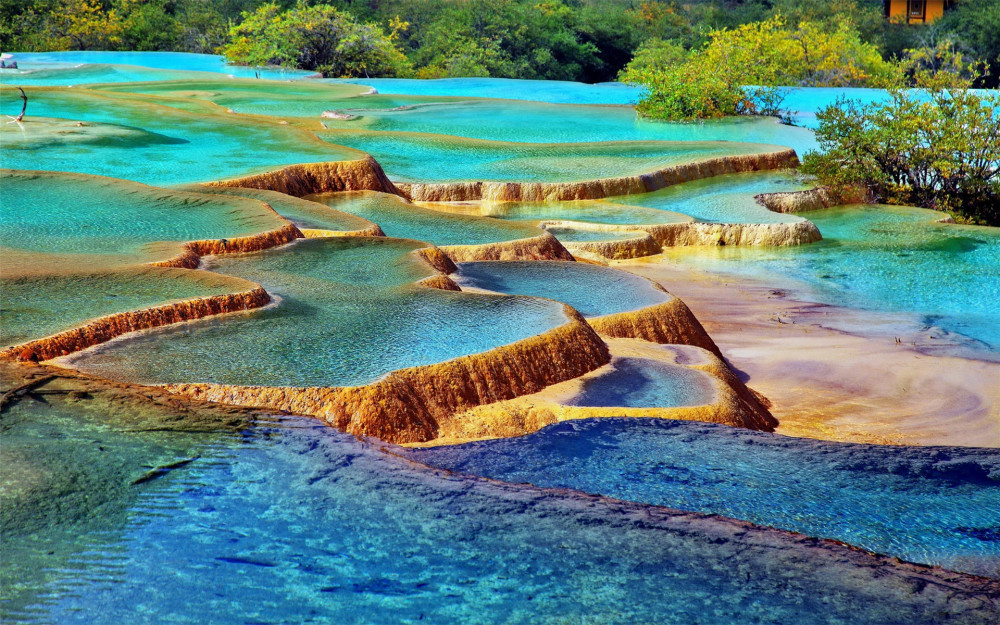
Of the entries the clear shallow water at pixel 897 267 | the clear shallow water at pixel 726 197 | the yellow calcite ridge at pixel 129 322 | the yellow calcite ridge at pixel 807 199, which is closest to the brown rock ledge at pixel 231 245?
the yellow calcite ridge at pixel 129 322

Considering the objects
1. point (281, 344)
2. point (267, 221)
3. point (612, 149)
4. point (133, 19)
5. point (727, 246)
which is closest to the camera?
point (281, 344)

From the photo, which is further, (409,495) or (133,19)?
(133,19)

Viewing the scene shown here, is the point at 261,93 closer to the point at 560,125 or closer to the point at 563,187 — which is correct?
the point at 560,125

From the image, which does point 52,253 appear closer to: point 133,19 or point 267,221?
point 267,221

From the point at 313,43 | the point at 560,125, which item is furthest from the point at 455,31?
the point at 560,125

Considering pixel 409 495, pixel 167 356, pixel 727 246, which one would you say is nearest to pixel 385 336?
pixel 167 356

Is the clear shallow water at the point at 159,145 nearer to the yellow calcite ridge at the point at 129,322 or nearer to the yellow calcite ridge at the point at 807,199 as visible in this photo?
the yellow calcite ridge at the point at 129,322
